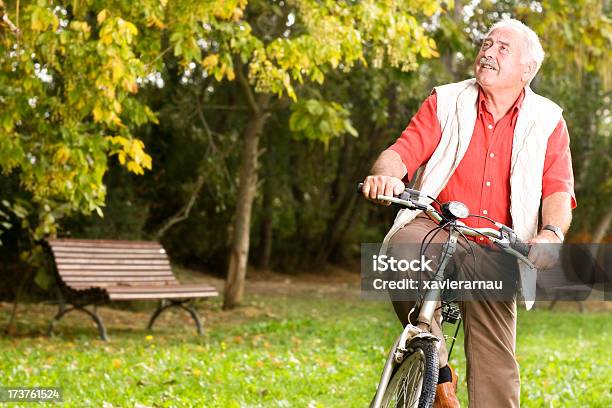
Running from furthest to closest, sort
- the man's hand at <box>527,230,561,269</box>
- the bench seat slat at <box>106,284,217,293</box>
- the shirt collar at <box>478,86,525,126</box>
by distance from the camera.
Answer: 1. the bench seat slat at <box>106,284,217,293</box>
2. the shirt collar at <box>478,86,525,126</box>
3. the man's hand at <box>527,230,561,269</box>

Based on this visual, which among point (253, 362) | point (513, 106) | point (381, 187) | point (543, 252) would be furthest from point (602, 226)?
point (381, 187)

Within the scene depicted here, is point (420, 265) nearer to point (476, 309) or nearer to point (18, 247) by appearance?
point (476, 309)

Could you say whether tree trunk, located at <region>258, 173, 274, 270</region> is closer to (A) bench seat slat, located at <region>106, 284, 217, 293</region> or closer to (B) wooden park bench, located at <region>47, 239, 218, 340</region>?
(B) wooden park bench, located at <region>47, 239, 218, 340</region>

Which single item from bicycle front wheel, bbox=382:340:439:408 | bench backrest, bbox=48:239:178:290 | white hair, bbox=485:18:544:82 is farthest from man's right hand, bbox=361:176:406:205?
bench backrest, bbox=48:239:178:290

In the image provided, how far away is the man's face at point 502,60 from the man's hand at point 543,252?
71 cm

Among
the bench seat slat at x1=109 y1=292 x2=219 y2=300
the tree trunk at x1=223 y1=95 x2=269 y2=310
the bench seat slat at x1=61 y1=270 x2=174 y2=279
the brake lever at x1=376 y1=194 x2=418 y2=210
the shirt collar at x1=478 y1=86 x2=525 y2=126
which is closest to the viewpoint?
the brake lever at x1=376 y1=194 x2=418 y2=210

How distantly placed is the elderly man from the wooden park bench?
630 centimetres

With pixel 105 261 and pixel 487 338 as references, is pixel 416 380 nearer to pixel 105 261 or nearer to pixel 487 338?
pixel 487 338

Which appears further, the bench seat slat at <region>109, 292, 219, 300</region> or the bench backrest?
the bench backrest

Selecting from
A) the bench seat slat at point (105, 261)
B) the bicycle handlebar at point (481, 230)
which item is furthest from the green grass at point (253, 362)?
the bicycle handlebar at point (481, 230)

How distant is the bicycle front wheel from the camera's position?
3.37 meters

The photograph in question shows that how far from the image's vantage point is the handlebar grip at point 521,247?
3.44 m

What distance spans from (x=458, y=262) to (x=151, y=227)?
529 inches

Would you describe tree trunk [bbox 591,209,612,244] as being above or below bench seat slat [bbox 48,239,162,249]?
above
